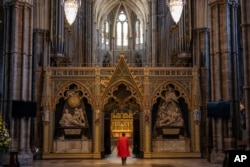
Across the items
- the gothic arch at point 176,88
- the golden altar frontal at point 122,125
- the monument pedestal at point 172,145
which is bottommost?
the monument pedestal at point 172,145

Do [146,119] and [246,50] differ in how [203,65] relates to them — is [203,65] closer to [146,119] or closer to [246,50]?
[146,119]

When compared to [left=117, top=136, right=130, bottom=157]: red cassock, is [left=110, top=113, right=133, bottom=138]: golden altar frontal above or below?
above

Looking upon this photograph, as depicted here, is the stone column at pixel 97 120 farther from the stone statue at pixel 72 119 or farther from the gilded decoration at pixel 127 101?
the stone statue at pixel 72 119

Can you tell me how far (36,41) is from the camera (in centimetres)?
2761

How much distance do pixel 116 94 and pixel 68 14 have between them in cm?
584

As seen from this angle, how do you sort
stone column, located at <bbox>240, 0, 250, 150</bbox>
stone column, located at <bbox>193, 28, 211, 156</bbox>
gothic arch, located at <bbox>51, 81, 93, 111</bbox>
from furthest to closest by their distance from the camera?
stone column, located at <bbox>193, 28, 211, 156</bbox> < gothic arch, located at <bbox>51, 81, 93, 111</bbox> < stone column, located at <bbox>240, 0, 250, 150</bbox>

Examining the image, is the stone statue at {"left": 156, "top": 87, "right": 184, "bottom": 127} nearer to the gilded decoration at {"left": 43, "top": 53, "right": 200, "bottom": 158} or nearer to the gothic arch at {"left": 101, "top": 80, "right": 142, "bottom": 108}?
the gilded decoration at {"left": 43, "top": 53, "right": 200, "bottom": 158}

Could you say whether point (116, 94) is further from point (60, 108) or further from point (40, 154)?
point (40, 154)

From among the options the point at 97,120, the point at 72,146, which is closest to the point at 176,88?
the point at 97,120

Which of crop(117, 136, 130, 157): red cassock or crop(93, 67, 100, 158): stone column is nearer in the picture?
crop(117, 136, 130, 157): red cassock

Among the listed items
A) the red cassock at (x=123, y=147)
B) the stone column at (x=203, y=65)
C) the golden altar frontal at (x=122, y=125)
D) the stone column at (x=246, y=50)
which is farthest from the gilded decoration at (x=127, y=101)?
the golden altar frontal at (x=122, y=125)

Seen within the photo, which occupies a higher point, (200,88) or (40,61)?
(40,61)

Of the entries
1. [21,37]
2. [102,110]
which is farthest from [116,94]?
[21,37]

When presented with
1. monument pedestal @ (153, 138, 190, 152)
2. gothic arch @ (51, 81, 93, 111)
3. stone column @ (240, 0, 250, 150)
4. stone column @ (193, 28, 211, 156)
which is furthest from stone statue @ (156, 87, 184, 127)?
stone column @ (240, 0, 250, 150)
